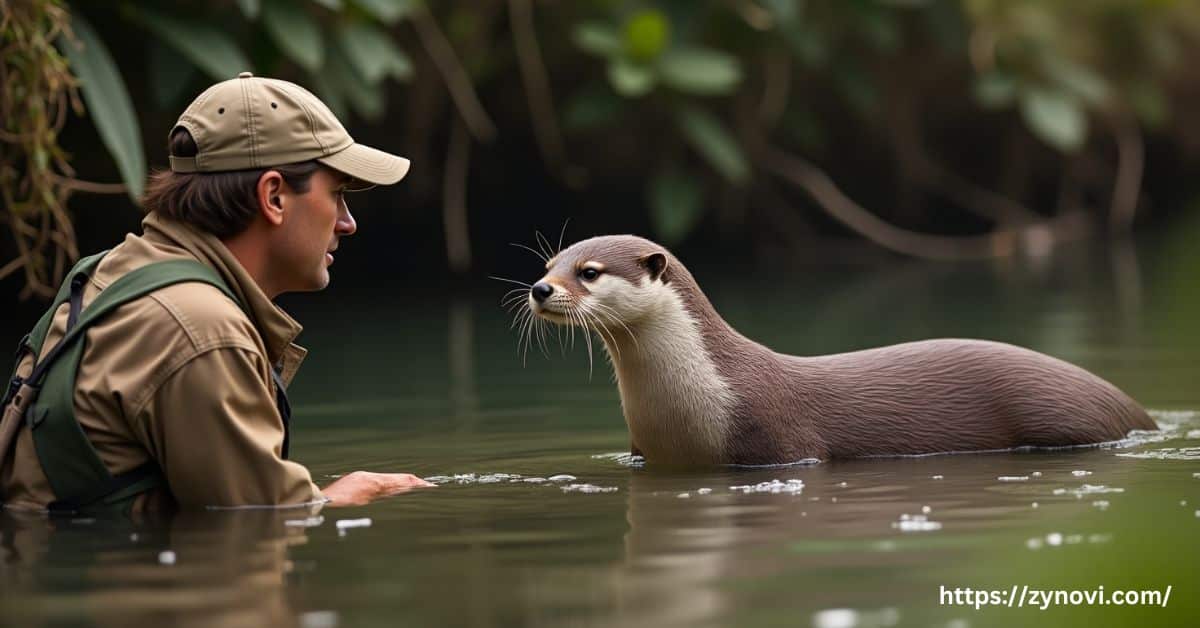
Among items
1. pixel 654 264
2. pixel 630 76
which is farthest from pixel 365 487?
pixel 630 76

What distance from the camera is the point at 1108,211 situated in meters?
18.2

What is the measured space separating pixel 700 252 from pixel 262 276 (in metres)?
11.9

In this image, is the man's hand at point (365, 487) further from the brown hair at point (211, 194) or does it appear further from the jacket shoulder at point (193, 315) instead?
the brown hair at point (211, 194)

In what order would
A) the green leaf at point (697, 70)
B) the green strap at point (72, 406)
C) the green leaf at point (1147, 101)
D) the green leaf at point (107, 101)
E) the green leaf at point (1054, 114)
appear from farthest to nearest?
the green leaf at point (1147, 101) < the green leaf at point (1054, 114) < the green leaf at point (697, 70) < the green leaf at point (107, 101) < the green strap at point (72, 406)

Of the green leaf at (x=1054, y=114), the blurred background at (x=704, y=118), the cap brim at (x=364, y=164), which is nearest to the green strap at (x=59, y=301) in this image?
the cap brim at (x=364, y=164)

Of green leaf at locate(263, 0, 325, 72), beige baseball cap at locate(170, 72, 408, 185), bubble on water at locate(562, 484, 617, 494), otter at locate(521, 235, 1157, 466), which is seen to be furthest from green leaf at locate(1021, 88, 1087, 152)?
beige baseball cap at locate(170, 72, 408, 185)

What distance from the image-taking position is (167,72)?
1000 centimetres

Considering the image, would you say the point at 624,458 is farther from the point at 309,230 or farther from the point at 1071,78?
the point at 1071,78

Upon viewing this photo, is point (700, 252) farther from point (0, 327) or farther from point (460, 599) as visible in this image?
A: point (460, 599)

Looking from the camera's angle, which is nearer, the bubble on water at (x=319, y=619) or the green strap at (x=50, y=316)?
the bubble on water at (x=319, y=619)

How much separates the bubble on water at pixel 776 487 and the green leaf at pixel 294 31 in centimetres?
543

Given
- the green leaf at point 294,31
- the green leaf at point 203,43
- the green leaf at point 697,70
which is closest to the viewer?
the green leaf at point 203,43

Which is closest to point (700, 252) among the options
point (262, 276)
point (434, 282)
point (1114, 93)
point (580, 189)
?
point (580, 189)

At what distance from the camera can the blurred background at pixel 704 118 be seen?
11.3m
